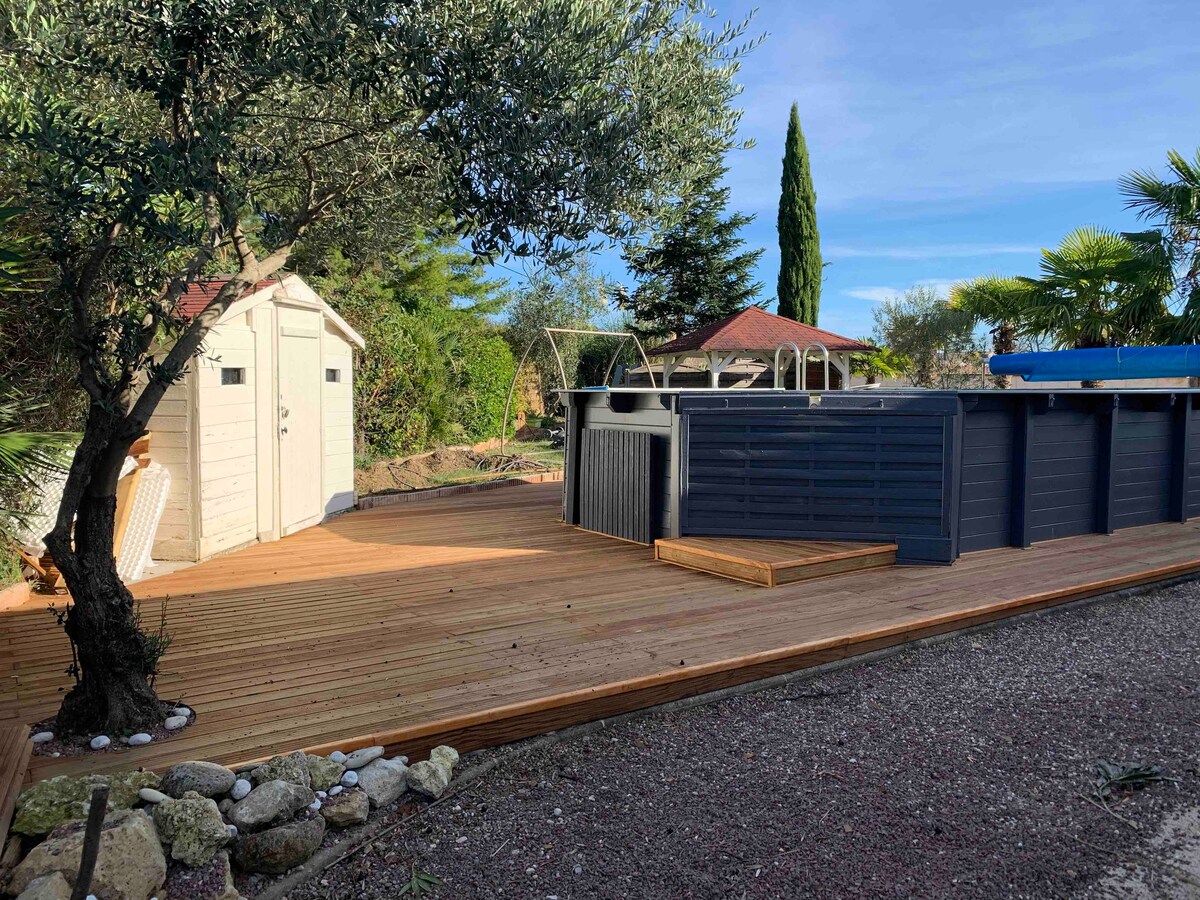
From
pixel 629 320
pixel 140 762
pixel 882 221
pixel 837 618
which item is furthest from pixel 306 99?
pixel 629 320

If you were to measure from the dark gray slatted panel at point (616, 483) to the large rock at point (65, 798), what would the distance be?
15.3 ft

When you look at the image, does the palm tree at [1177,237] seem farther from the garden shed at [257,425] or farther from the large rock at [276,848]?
the large rock at [276,848]

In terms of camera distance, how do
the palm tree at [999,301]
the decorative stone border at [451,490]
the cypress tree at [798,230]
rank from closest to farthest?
1. the decorative stone border at [451,490]
2. the palm tree at [999,301]
3. the cypress tree at [798,230]

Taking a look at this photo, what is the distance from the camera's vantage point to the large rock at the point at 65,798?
2.30 metres

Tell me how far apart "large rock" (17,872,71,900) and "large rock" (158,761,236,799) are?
0.46 m

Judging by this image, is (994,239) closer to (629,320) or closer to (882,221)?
(882,221)

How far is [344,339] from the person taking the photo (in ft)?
27.6

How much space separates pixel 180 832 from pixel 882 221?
18.9 metres

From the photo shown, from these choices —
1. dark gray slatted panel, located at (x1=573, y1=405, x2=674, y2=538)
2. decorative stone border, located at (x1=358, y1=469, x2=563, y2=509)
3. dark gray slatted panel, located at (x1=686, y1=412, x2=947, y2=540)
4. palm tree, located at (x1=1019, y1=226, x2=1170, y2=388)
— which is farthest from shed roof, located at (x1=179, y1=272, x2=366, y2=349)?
palm tree, located at (x1=1019, y1=226, x2=1170, y2=388)

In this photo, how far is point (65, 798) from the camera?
238 centimetres

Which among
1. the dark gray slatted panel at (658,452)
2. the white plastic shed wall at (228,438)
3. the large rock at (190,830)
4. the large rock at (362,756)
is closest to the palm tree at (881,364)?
the dark gray slatted panel at (658,452)

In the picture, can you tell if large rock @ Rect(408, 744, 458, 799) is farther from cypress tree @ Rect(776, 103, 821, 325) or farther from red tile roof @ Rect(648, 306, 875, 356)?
cypress tree @ Rect(776, 103, 821, 325)

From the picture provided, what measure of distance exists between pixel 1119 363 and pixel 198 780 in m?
7.93

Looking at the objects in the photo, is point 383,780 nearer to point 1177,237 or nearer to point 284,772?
point 284,772
